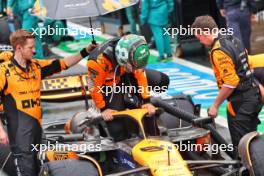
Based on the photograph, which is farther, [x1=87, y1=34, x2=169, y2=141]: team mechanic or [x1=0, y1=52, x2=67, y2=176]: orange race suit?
[x1=0, y1=52, x2=67, y2=176]: orange race suit

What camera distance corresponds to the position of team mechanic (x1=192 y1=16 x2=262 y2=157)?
6457mm

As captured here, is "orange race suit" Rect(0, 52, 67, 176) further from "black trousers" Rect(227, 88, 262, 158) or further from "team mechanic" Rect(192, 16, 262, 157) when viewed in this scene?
"black trousers" Rect(227, 88, 262, 158)

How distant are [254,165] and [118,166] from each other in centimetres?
131

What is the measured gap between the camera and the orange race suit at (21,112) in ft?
21.2

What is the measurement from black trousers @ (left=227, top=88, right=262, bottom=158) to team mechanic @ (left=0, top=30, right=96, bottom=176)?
1.84 metres

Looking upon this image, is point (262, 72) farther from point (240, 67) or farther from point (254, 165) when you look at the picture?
point (254, 165)

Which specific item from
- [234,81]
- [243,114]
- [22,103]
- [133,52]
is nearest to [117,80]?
[133,52]

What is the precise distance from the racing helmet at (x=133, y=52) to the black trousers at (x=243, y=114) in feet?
3.41

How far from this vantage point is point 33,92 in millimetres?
6594

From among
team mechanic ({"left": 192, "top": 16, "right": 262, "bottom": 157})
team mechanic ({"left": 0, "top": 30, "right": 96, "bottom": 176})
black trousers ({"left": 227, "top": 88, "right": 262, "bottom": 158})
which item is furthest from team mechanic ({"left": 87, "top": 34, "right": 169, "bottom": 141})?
black trousers ({"left": 227, "top": 88, "right": 262, "bottom": 158})

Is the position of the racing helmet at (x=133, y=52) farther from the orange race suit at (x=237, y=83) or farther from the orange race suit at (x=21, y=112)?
the orange race suit at (x=21, y=112)

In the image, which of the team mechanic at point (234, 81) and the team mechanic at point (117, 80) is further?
the team mechanic at point (234, 81)

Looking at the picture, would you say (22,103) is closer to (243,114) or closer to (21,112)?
(21,112)

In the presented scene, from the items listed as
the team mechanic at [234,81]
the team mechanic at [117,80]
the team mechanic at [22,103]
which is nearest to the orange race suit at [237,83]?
the team mechanic at [234,81]
